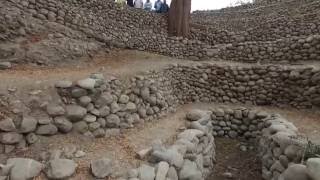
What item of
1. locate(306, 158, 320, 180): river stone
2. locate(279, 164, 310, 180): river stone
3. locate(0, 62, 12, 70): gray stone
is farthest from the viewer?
locate(0, 62, 12, 70): gray stone

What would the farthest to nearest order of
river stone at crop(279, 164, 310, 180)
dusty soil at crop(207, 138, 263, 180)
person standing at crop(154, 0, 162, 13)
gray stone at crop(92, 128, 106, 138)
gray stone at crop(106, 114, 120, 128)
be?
1. person standing at crop(154, 0, 162, 13)
2. dusty soil at crop(207, 138, 263, 180)
3. gray stone at crop(106, 114, 120, 128)
4. gray stone at crop(92, 128, 106, 138)
5. river stone at crop(279, 164, 310, 180)

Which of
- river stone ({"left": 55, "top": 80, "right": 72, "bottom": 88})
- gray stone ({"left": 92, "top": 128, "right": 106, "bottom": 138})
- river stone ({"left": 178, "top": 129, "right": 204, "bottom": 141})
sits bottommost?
river stone ({"left": 178, "top": 129, "right": 204, "bottom": 141})

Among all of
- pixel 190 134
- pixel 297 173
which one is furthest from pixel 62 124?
pixel 297 173

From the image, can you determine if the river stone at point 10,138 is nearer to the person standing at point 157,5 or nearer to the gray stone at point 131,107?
the gray stone at point 131,107

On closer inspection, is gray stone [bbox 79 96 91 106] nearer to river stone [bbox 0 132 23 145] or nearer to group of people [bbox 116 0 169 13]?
river stone [bbox 0 132 23 145]

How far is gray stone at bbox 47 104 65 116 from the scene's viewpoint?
5.69m

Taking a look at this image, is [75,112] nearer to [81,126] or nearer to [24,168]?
[81,126]

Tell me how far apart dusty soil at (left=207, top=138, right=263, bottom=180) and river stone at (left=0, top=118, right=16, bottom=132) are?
4.27m

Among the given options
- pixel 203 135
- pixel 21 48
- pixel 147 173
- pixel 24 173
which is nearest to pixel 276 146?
pixel 203 135

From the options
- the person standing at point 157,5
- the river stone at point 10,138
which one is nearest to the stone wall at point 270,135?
the river stone at point 10,138

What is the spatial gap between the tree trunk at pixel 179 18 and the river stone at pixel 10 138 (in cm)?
876

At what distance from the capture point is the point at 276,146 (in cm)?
637

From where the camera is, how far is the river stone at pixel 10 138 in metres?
5.14

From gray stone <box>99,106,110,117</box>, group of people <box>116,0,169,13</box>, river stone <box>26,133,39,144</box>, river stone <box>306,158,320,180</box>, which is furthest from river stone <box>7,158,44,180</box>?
group of people <box>116,0,169,13</box>
